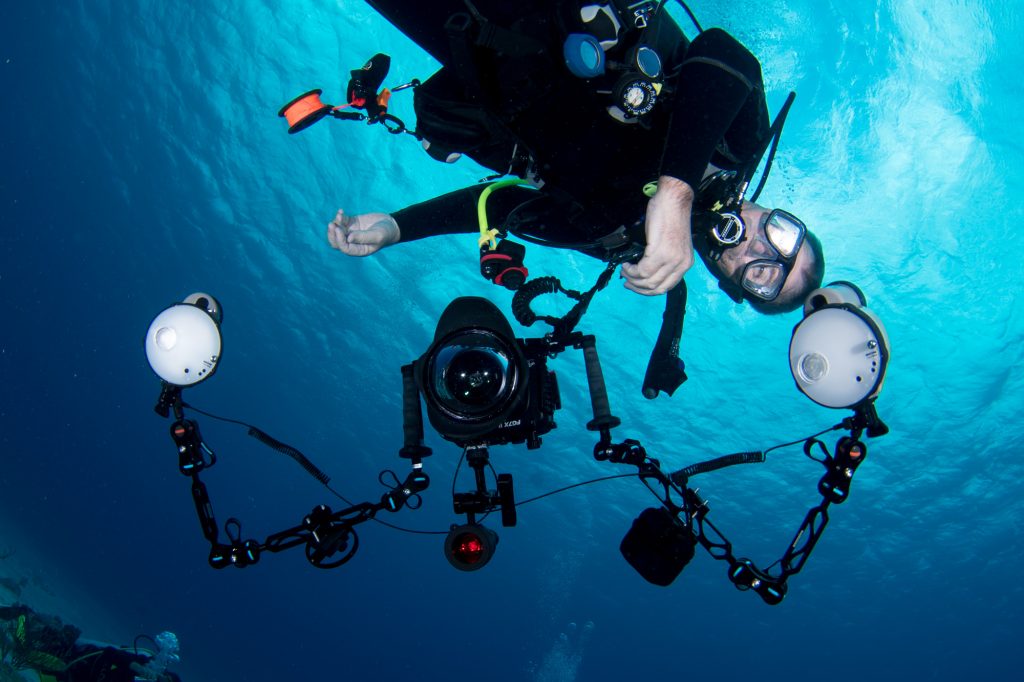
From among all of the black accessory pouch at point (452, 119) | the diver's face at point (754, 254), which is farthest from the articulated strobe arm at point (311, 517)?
the diver's face at point (754, 254)

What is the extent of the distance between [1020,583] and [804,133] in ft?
119

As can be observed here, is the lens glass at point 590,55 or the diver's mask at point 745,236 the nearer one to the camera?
the lens glass at point 590,55

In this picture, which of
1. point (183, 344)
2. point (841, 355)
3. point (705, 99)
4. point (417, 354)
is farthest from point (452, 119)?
point (417, 354)

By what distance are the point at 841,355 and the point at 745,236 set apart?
92 cm

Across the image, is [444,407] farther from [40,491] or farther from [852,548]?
[40,491]

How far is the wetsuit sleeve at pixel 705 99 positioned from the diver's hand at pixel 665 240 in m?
0.08

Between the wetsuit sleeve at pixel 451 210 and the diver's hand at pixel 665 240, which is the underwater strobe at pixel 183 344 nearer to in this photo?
the wetsuit sleeve at pixel 451 210

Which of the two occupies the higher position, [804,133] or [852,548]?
[852,548]

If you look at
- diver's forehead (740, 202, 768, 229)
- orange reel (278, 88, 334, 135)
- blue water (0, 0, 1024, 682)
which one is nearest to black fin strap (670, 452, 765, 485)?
diver's forehead (740, 202, 768, 229)

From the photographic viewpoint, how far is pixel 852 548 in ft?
88.6

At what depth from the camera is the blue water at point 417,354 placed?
9.29m

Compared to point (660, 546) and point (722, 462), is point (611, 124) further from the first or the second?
point (660, 546)

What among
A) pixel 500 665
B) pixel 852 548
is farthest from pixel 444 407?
pixel 500 665

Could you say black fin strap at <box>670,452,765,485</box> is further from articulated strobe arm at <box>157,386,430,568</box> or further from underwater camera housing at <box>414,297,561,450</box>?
articulated strobe arm at <box>157,386,430,568</box>
